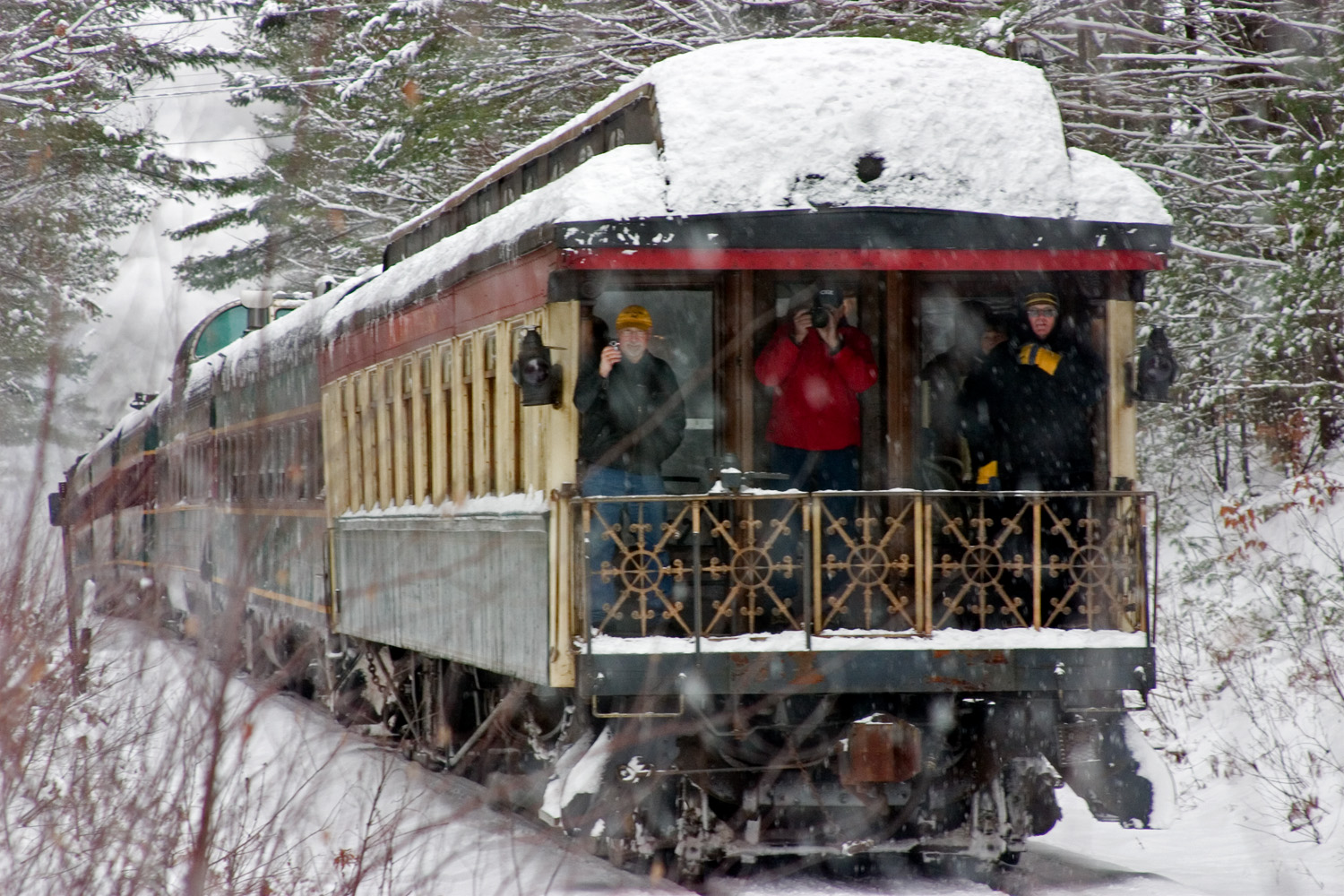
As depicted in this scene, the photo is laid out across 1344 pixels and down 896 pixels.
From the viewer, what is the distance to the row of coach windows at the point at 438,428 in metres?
9.01

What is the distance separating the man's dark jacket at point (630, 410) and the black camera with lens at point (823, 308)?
695mm

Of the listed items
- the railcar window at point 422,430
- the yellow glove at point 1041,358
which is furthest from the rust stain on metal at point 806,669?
the railcar window at point 422,430

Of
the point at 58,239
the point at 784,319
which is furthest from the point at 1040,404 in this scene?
the point at 58,239

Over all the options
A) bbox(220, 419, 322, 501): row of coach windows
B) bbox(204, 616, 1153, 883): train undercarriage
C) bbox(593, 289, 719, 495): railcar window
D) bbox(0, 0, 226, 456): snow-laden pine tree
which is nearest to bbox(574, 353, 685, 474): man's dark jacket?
bbox(593, 289, 719, 495): railcar window

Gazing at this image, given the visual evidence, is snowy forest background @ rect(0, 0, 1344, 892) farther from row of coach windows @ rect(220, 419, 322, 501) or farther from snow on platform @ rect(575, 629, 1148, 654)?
snow on platform @ rect(575, 629, 1148, 654)

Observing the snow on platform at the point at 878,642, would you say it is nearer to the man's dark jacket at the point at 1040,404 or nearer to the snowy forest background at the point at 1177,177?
the man's dark jacket at the point at 1040,404

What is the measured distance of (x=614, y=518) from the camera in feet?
26.9

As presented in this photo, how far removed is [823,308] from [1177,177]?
33.6 ft

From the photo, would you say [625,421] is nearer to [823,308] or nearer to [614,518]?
[614,518]

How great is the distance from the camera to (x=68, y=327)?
2826mm

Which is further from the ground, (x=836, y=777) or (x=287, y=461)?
(x=287, y=461)

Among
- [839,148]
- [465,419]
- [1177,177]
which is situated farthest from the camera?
[1177,177]

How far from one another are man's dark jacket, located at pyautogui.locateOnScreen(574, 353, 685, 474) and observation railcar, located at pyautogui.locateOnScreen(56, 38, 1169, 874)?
114 millimetres

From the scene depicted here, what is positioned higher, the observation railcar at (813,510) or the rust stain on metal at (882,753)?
the observation railcar at (813,510)
